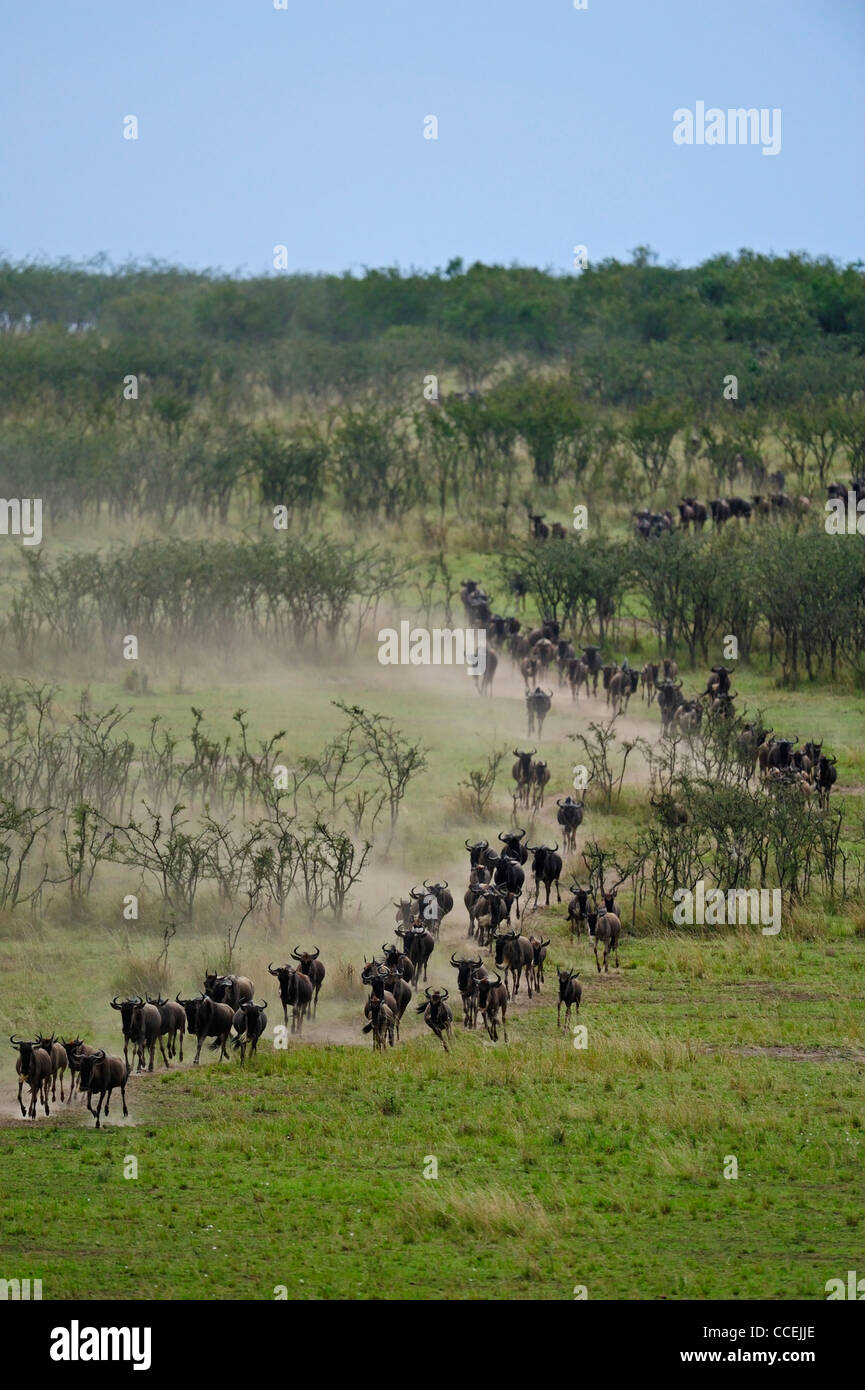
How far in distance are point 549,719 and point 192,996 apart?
13940mm

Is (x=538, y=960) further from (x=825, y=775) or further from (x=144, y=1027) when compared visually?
(x=825, y=775)

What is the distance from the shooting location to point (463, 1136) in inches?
595

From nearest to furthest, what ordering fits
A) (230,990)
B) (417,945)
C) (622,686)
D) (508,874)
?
1. (230,990)
2. (417,945)
3. (508,874)
4. (622,686)

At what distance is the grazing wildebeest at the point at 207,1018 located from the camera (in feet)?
55.1

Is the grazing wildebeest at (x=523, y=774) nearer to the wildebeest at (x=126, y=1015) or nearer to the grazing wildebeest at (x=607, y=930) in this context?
the grazing wildebeest at (x=607, y=930)

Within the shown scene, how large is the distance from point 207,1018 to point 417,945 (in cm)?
271

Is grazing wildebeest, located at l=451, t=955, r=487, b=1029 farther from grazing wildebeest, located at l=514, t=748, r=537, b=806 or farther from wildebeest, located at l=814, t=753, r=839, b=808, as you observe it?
wildebeest, located at l=814, t=753, r=839, b=808

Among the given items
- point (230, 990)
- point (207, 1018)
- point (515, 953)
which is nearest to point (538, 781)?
point (515, 953)

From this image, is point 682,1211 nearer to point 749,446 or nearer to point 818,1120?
point 818,1120

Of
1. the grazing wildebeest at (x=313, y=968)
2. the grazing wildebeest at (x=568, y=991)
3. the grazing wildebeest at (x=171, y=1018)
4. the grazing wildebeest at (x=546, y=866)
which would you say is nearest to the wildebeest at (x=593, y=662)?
the grazing wildebeest at (x=546, y=866)

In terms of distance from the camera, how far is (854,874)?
23.8 m

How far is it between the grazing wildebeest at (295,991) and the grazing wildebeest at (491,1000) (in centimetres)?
163

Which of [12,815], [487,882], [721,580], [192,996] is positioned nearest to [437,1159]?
[192,996]

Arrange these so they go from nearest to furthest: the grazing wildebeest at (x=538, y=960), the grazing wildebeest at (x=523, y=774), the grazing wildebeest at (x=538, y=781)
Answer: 1. the grazing wildebeest at (x=538, y=960)
2. the grazing wildebeest at (x=538, y=781)
3. the grazing wildebeest at (x=523, y=774)
